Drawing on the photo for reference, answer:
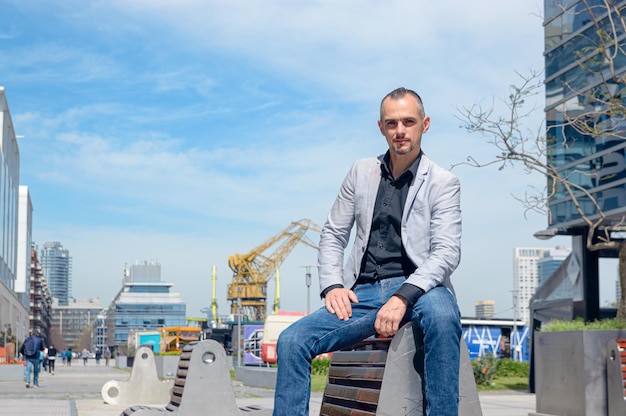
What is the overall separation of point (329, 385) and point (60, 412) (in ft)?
32.9

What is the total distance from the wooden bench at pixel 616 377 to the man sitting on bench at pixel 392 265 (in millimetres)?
6022

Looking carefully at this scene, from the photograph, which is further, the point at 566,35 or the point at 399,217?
the point at 566,35

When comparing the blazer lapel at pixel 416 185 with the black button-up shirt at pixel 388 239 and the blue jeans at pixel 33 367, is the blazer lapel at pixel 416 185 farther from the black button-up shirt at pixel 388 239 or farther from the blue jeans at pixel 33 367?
the blue jeans at pixel 33 367

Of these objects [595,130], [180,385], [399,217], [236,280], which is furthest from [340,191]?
[236,280]

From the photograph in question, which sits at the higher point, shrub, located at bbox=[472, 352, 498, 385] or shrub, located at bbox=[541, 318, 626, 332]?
shrub, located at bbox=[541, 318, 626, 332]

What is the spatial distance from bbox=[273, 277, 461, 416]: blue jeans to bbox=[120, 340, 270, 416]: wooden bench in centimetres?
442

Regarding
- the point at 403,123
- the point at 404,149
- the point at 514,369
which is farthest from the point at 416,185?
the point at 514,369

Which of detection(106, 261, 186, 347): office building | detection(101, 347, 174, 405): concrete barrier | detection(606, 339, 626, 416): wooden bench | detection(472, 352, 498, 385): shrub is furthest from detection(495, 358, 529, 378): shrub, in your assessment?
detection(106, 261, 186, 347): office building

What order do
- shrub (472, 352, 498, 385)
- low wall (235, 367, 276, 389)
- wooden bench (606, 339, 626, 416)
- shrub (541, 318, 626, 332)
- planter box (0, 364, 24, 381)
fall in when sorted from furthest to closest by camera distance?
planter box (0, 364, 24, 381), low wall (235, 367, 276, 389), shrub (472, 352, 498, 385), shrub (541, 318, 626, 332), wooden bench (606, 339, 626, 416)

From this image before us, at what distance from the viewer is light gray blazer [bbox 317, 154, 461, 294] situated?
3.45 m

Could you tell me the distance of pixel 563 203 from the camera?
34.6m

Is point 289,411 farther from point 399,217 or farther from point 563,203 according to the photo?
point 563,203

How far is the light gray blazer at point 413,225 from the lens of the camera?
345 cm

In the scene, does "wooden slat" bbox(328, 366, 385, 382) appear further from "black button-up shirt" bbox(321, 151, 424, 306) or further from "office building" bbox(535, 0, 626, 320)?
"office building" bbox(535, 0, 626, 320)
